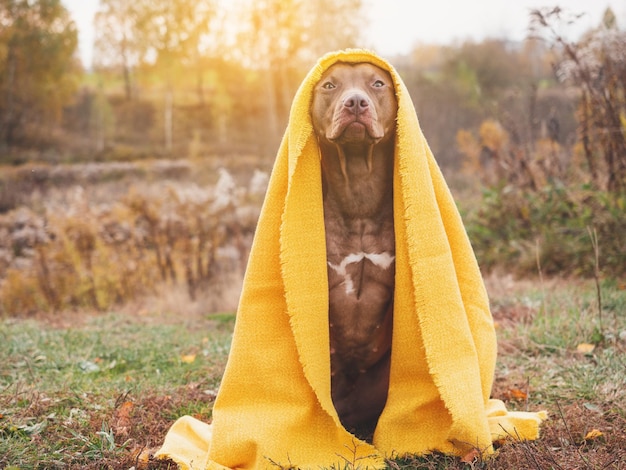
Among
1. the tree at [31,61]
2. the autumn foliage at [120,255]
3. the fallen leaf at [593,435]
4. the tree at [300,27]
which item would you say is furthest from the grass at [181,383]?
the tree at [31,61]

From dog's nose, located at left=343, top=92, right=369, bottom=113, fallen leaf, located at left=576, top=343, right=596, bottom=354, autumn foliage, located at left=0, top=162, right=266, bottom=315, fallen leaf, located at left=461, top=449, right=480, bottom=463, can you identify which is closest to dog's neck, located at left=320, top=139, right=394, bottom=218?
dog's nose, located at left=343, top=92, right=369, bottom=113

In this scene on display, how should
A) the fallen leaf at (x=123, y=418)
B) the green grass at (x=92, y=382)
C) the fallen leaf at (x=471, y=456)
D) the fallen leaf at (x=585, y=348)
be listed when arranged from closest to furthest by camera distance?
the fallen leaf at (x=471, y=456)
the green grass at (x=92, y=382)
the fallen leaf at (x=123, y=418)
the fallen leaf at (x=585, y=348)

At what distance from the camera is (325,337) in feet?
7.91

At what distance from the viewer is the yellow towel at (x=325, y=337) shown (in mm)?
2289

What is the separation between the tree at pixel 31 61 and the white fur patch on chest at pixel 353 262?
21787 mm

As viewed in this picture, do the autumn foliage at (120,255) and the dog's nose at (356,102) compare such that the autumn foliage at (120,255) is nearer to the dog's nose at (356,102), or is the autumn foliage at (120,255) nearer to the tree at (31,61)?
the dog's nose at (356,102)

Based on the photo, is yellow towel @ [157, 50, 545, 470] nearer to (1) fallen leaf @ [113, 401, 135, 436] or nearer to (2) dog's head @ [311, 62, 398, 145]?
(2) dog's head @ [311, 62, 398, 145]

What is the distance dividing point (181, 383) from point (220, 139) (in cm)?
2529

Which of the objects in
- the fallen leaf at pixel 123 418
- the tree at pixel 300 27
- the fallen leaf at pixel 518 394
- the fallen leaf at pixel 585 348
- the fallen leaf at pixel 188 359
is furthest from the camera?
the tree at pixel 300 27

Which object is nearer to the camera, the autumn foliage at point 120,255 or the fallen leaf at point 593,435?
the fallen leaf at point 593,435

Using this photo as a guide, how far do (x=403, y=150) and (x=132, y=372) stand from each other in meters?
2.49

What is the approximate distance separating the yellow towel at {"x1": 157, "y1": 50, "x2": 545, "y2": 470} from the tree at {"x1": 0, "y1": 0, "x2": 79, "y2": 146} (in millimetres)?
21657

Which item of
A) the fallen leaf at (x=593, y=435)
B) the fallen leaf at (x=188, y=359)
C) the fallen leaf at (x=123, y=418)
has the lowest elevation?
the fallen leaf at (x=188, y=359)

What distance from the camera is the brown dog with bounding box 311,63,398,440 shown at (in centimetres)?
249
